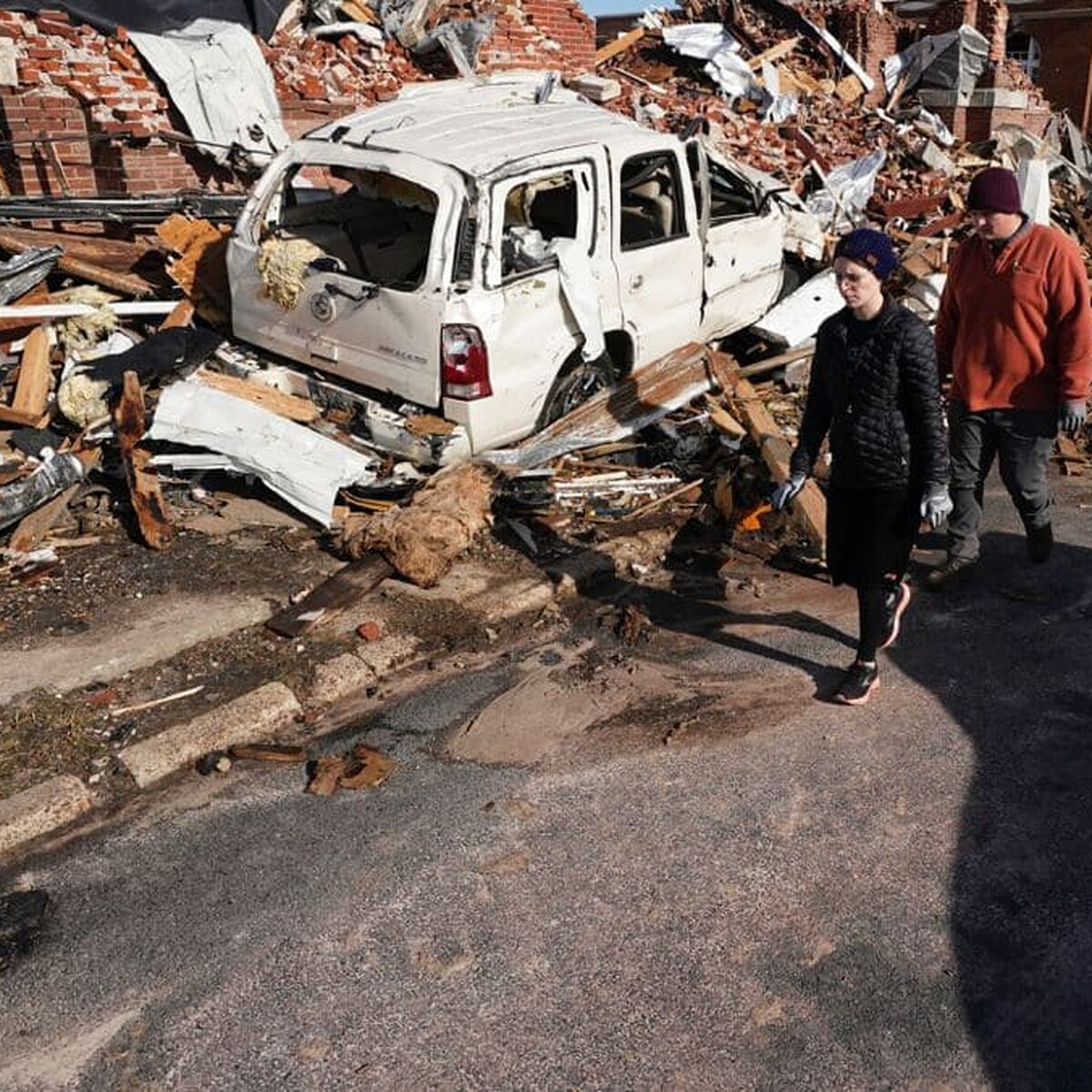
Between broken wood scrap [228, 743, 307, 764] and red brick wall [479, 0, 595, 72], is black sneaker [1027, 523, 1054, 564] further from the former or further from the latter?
red brick wall [479, 0, 595, 72]

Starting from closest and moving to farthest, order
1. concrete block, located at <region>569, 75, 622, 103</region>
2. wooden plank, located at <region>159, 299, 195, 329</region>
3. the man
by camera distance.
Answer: the man, wooden plank, located at <region>159, 299, 195, 329</region>, concrete block, located at <region>569, 75, 622, 103</region>

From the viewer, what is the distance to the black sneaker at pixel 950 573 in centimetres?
592

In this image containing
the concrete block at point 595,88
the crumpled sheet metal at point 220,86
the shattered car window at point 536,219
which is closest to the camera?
the shattered car window at point 536,219

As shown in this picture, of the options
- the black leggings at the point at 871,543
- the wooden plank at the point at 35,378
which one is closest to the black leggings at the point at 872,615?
the black leggings at the point at 871,543

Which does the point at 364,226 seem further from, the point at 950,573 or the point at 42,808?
the point at 42,808

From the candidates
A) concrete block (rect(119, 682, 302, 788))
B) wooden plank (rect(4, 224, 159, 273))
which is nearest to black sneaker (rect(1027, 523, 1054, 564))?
concrete block (rect(119, 682, 302, 788))

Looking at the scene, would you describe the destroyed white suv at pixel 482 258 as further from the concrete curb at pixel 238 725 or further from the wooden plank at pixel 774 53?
the wooden plank at pixel 774 53

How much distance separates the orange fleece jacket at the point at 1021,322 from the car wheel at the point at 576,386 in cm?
229

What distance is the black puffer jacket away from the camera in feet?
14.0

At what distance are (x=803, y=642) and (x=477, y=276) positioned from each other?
278 cm

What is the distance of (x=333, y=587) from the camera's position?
18.5 feet

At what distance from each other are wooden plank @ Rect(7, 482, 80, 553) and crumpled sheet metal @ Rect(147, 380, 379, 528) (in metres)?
0.60

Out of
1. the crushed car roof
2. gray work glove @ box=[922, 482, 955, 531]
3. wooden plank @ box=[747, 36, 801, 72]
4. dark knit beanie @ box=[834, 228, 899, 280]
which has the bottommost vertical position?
gray work glove @ box=[922, 482, 955, 531]

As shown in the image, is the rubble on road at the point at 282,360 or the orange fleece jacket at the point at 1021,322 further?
the rubble on road at the point at 282,360
